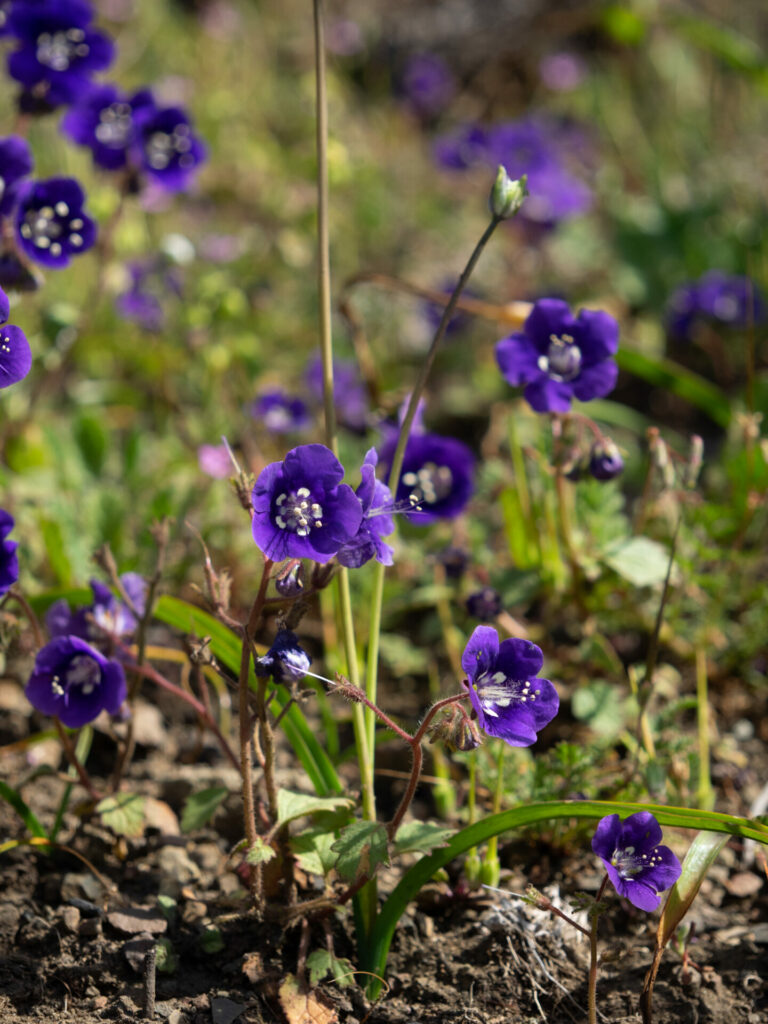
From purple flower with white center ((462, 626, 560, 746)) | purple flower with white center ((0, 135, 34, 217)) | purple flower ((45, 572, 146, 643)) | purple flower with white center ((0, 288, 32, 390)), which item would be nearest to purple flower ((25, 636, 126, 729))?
purple flower ((45, 572, 146, 643))

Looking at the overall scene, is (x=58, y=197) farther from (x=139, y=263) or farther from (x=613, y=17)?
(x=613, y=17)

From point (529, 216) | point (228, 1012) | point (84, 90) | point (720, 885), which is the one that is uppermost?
point (84, 90)

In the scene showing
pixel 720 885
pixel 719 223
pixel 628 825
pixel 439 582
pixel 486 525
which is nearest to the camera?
pixel 628 825

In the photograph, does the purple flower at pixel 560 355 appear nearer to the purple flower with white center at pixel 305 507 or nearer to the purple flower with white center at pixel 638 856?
the purple flower with white center at pixel 305 507

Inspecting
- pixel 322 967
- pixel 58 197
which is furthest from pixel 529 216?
pixel 322 967

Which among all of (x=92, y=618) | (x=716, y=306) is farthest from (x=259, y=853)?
(x=716, y=306)

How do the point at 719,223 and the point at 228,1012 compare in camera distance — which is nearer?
the point at 228,1012

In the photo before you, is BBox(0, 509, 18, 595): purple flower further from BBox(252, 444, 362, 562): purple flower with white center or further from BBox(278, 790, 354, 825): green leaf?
BBox(278, 790, 354, 825): green leaf
